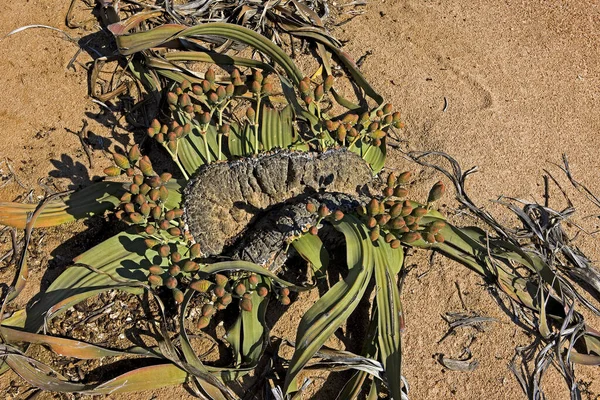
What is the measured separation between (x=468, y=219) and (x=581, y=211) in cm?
48

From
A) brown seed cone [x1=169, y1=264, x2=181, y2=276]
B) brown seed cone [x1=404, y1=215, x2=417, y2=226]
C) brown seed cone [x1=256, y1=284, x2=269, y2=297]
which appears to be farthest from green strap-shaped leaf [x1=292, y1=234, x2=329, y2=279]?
brown seed cone [x1=169, y1=264, x2=181, y2=276]

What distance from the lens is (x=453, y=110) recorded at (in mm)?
2154

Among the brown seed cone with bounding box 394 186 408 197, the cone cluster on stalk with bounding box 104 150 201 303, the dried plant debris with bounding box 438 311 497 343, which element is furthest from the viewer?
the dried plant debris with bounding box 438 311 497 343

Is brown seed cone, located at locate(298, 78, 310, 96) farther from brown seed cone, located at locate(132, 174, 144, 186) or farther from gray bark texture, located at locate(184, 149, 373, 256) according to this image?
brown seed cone, located at locate(132, 174, 144, 186)

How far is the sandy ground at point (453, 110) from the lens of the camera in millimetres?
1628

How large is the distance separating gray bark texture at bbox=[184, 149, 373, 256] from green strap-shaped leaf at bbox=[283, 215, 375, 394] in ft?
0.68

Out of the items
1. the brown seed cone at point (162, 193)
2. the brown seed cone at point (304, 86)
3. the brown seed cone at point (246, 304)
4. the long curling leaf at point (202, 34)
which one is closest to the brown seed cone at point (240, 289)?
the brown seed cone at point (246, 304)

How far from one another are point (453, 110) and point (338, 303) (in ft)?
3.83

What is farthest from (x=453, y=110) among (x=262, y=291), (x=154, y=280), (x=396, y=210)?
(x=154, y=280)

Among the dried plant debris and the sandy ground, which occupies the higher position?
the sandy ground

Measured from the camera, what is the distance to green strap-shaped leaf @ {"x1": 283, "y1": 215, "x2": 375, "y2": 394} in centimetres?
132

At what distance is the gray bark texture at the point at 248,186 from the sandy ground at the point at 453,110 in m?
0.40

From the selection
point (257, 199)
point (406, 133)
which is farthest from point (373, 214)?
point (406, 133)

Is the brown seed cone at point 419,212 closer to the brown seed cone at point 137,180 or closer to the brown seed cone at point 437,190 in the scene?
the brown seed cone at point 437,190
